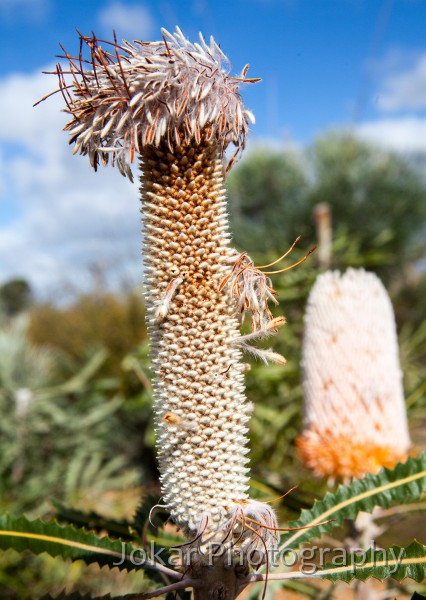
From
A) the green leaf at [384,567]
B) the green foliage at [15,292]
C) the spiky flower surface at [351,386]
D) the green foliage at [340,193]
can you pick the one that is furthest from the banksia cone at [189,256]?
the green foliage at [15,292]

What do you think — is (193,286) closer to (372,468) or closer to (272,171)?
(372,468)

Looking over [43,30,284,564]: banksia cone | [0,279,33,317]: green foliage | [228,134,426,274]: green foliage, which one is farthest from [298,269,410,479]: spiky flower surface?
[0,279,33,317]: green foliage

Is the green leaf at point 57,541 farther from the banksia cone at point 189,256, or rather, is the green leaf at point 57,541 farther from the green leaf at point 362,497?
the green leaf at point 362,497

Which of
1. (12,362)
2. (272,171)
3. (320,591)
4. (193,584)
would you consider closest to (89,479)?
(12,362)

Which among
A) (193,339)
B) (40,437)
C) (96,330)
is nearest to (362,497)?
(193,339)

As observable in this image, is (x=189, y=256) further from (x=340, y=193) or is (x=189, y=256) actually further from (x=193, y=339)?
(x=340, y=193)

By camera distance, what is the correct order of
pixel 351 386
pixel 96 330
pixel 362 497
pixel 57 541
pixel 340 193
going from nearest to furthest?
pixel 57 541
pixel 362 497
pixel 351 386
pixel 96 330
pixel 340 193
